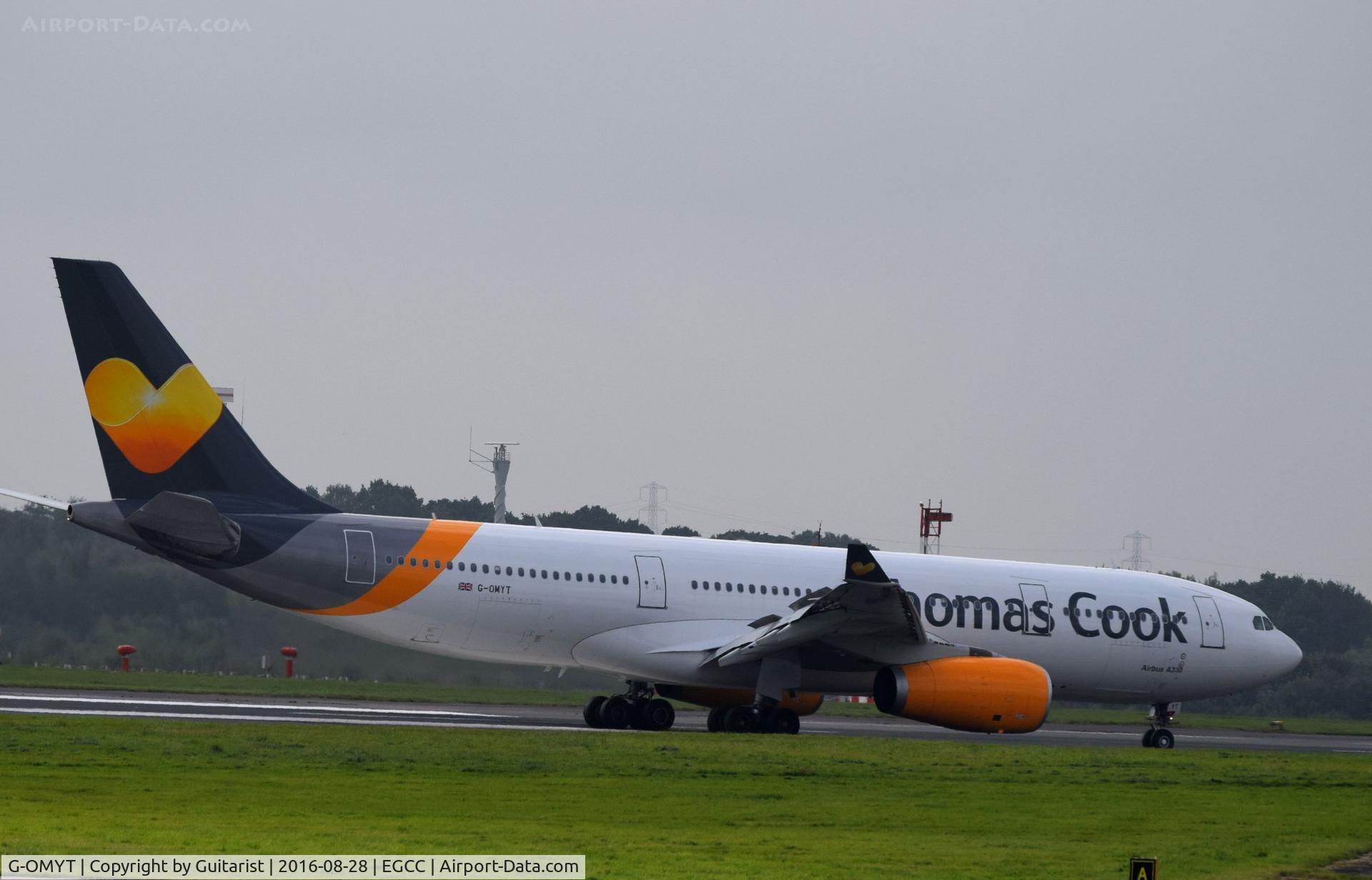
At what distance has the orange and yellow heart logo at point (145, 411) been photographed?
22766 millimetres

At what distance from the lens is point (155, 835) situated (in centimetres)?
1119

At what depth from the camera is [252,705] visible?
26391 millimetres

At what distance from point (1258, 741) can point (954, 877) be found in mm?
21289

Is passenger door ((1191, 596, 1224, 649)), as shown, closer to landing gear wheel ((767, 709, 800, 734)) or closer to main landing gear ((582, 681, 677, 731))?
landing gear wheel ((767, 709, 800, 734))

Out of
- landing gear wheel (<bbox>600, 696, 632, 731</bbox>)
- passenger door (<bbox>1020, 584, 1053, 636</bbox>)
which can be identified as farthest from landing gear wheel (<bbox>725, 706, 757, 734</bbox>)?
passenger door (<bbox>1020, 584, 1053, 636</bbox>)

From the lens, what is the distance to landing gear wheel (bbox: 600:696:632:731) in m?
24.9

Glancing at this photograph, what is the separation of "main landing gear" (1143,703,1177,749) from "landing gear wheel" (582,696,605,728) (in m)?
8.70

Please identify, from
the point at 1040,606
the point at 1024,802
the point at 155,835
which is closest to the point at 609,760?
the point at 1024,802

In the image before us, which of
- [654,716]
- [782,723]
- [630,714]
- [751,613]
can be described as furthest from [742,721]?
[751,613]

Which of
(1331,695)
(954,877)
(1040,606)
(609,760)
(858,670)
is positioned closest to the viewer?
(954,877)

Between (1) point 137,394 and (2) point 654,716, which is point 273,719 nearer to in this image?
(1) point 137,394

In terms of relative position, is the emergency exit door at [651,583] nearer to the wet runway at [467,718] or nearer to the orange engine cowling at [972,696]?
the wet runway at [467,718]

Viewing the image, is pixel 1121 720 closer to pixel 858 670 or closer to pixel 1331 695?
pixel 1331 695

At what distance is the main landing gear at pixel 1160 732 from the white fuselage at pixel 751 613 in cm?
21
